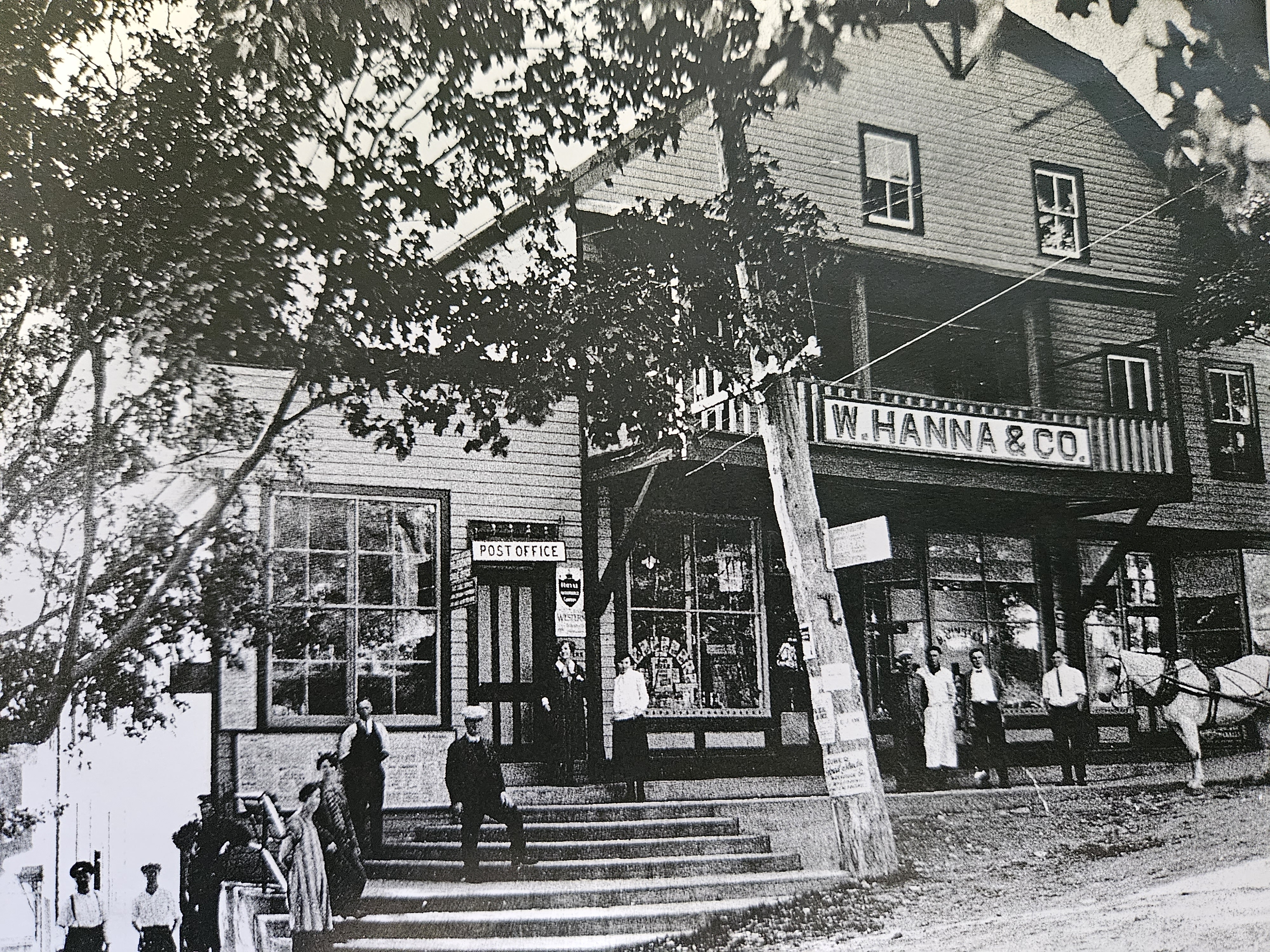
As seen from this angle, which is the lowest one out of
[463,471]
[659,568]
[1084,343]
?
[659,568]

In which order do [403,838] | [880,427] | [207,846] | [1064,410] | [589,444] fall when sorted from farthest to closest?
[1064,410] < [880,427] < [589,444] < [403,838] < [207,846]

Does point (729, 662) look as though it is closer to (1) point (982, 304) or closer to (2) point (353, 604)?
(2) point (353, 604)

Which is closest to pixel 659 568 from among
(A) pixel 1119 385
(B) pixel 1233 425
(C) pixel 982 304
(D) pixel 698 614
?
(D) pixel 698 614

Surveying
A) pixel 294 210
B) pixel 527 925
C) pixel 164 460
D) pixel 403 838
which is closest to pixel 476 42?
pixel 294 210

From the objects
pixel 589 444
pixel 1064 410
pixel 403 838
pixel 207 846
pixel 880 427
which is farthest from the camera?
pixel 1064 410

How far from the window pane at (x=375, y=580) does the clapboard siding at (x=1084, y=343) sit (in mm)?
1961

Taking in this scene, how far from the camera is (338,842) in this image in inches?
98.7

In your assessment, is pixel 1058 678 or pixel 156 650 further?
pixel 1058 678

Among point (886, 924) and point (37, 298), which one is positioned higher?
point (37, 298)

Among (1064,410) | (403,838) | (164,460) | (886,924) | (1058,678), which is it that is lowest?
(886,924)

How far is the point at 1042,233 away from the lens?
3.48 m

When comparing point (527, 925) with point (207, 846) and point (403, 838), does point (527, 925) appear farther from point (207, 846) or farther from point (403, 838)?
point (207, 846)

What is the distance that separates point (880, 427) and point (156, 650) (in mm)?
1855

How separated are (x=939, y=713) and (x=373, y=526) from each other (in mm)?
1566
